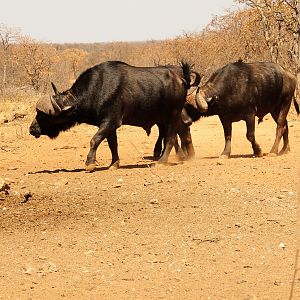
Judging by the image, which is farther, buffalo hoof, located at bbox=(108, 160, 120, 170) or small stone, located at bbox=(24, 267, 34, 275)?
buffalo hoof, located at bbox=(108, 160, 120, 170)

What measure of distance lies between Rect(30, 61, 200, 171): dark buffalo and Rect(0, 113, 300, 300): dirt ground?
888 mm

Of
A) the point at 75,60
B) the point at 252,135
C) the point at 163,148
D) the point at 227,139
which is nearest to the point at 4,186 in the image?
the point at 163,148

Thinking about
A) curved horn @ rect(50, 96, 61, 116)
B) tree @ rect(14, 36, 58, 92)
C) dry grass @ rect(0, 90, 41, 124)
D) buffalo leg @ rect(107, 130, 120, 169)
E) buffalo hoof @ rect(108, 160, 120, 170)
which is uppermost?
tree @ rect(14, 36, 58, 92)

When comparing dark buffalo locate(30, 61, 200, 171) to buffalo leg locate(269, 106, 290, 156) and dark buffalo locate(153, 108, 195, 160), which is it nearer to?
dark buffalo locate(153, 108, 195, 160)

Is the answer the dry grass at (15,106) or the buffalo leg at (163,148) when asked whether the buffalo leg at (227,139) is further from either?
the dry grass at (15,106)

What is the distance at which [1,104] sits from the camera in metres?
21.4

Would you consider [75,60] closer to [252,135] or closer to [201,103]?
[201,103]

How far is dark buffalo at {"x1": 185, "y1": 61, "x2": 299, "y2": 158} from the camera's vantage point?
12.2 meters

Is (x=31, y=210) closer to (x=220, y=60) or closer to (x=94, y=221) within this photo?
(x=94, y=221)

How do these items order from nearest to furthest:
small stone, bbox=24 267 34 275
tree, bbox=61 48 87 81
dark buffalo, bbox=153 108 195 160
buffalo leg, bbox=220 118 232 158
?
small stone, bbox=24 267 34 275 < buffalo leg, bbox=220 118 232 158 < dark buffalo, bbox=153 108 195 160 < tree, bbox=61 48 87 81

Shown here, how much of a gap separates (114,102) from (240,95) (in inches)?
102

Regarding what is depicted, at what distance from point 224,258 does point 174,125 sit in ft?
18.7

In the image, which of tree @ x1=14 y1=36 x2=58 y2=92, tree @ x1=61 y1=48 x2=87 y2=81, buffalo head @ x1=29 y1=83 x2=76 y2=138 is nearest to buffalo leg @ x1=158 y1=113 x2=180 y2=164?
buffalo head @ x1=29 y1=83 x2=76 y2=138

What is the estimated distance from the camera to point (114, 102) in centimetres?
1091
